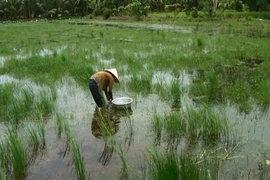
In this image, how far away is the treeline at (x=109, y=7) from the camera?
99.2ft

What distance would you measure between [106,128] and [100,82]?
1351 mm

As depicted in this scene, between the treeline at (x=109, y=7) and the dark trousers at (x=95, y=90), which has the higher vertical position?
the treeline at (x=109, y=7)

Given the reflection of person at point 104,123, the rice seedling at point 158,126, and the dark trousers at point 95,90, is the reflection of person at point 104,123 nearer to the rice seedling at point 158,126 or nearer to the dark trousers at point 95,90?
the dark trousers at point 95,90

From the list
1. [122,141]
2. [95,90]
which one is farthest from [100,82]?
[122,141]

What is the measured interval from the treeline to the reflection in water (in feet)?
76.4

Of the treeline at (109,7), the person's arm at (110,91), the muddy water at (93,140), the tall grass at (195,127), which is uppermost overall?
the treeline at (109,7)

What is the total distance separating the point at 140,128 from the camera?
5.50 meters

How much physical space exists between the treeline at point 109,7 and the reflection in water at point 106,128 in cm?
2330

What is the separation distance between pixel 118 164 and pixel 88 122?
70.0 inches

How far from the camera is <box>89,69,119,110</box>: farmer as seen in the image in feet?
19.6

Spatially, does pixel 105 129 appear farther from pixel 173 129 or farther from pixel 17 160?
pixel 17 160

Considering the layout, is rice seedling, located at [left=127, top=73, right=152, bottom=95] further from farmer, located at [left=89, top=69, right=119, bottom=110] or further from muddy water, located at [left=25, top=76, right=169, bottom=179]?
farmer, located at [left=89, top=69, right=119, bottom=110]

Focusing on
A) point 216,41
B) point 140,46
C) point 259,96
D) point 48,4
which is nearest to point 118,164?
point 259,96

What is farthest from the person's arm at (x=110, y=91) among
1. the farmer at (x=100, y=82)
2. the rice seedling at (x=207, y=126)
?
the rice seedling at (x=207, y=126)
